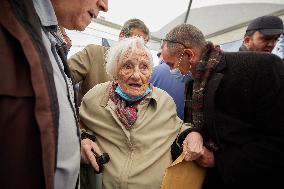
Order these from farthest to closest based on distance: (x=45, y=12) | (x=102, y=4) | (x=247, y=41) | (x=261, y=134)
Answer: (x=247, y=41) < (x=261, y=134) < (x=102, y=4) < (x=45, y=12)

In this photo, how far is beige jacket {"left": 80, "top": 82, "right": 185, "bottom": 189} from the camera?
61.9 inches

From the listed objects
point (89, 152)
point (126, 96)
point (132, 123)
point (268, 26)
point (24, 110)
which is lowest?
point (89, 152)

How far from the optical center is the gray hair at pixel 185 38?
1.88 metres

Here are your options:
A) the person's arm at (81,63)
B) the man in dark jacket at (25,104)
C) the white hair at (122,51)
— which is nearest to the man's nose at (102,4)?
the man in dark jacket at (25,104)

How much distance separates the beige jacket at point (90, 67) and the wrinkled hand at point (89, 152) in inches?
31.8

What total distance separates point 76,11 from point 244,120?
1.07m

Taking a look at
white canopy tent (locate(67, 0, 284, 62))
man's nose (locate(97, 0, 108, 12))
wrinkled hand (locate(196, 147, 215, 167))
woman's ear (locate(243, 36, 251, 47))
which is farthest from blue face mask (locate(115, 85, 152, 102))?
white canopy tent (locate(67, 0, 284, 62))

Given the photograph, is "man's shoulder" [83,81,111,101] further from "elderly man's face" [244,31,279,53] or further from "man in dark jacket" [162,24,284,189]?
"elderly man's face" [244,31,279,53]

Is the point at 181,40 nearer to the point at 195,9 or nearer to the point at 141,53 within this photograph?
the point at 141,53

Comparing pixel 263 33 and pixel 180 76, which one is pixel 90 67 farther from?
pixel 263 33

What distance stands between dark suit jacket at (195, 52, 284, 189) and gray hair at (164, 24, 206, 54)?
393 millimetres

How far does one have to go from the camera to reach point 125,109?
173 centimetres

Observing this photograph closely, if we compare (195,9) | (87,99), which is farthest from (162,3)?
(87,99)

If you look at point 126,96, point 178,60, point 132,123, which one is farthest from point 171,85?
point 132,123
